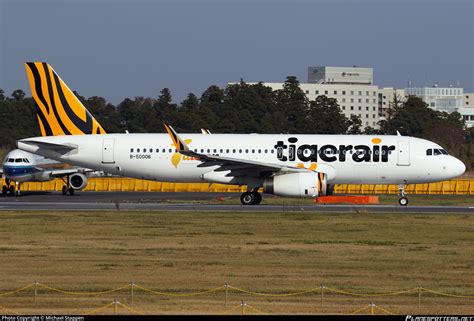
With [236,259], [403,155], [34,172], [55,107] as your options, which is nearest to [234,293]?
[236,259]

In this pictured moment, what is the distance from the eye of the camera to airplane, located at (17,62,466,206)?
49344 millimetres

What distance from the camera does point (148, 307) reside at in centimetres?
2108

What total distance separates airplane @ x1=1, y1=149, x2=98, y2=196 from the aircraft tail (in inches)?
395

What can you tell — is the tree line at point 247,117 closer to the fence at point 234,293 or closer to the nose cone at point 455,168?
the nose cone at point 455,168

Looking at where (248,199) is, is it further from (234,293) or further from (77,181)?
(234,293)

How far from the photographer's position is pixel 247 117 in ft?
413

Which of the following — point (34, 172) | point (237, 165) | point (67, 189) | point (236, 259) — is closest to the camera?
point (236, 259)

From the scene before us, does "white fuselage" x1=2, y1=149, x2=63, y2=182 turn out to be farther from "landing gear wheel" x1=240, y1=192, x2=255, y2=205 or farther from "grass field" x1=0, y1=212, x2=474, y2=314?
"grass field" x1=0, y1=212, x2=474, y2=314

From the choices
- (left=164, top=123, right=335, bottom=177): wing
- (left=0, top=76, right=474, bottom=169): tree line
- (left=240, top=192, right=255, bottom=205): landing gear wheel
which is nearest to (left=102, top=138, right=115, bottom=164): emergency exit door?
(left=164, top=123, right=335, bottom=177): wing

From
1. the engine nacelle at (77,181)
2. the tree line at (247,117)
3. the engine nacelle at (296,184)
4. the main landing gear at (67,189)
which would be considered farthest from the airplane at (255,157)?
the tree line at (247,117)

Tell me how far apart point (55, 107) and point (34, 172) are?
11988 millimetres

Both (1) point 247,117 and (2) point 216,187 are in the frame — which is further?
(1) point 247,117

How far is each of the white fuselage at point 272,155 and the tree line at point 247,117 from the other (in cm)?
5922

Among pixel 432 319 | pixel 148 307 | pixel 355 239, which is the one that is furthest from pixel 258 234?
pixel 432 319
